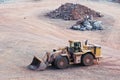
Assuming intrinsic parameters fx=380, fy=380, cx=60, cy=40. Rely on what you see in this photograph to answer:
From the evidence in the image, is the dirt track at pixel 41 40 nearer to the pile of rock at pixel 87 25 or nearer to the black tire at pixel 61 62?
the black tire at pixel 61 62

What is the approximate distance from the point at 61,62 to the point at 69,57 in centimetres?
68

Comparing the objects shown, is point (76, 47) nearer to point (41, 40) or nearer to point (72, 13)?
point (41, 40)

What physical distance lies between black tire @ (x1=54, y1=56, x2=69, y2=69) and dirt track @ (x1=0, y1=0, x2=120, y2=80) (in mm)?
379

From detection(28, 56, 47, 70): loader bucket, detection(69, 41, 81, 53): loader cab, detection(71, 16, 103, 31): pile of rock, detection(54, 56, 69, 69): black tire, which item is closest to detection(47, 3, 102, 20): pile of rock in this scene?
detection(71, 16, 103, 31): pile of rock

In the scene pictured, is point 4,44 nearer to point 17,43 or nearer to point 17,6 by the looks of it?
point 17,43

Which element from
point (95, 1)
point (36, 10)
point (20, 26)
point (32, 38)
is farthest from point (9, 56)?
point (95, 1)

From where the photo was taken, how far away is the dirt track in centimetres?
2292

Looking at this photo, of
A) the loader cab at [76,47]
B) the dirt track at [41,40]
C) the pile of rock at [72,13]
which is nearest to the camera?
the dirt track at [41,40]

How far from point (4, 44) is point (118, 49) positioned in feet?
31.4

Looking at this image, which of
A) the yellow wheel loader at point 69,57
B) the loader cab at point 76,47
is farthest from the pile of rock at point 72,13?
the loader cab at point 76,47

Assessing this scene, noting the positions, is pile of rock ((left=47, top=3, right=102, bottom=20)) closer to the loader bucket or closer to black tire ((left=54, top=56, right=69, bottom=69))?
the loader bucket

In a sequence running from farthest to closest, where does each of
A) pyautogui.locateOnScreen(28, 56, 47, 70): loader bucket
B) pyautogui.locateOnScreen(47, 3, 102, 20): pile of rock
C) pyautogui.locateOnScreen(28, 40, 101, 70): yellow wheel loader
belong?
pyautogui.locateOnScreen(47, 3, 102, 20): pile of rock, pyautogui.locateOnScreen(28, 40, 101, 70): yellow wheel loader, pyautogui.locateOnScreen(28, 56, 47, 70): loader bucket

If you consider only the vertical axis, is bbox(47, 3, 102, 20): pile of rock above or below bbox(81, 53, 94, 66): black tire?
below

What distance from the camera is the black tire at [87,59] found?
24.3 meters
